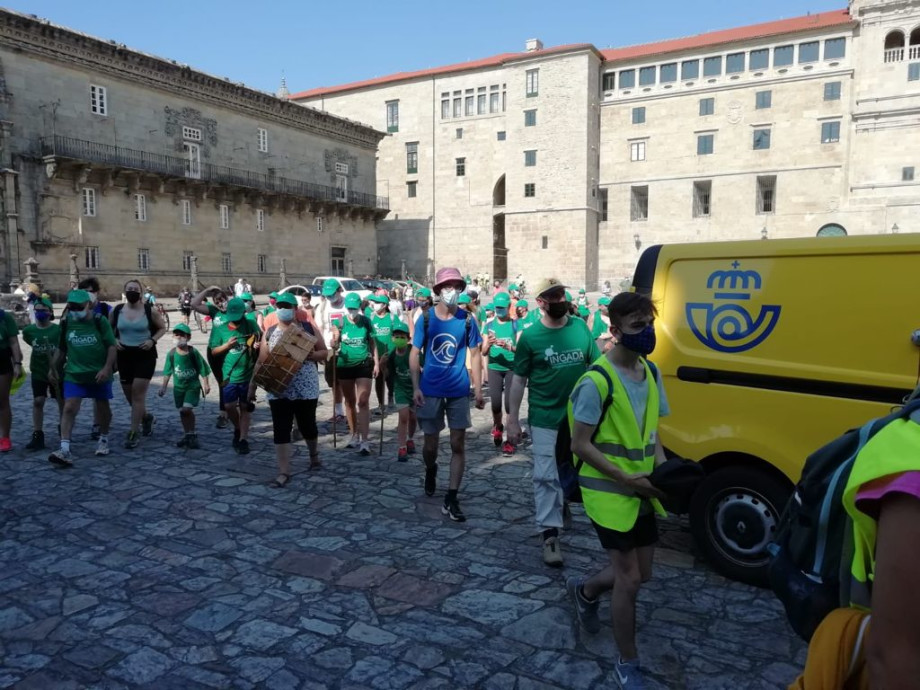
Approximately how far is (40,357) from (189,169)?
33130 millimetres

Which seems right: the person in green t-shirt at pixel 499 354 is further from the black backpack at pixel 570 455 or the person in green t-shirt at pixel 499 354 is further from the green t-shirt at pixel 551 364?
the black backpack at pixel 570 455

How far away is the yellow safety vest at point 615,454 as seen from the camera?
305cm

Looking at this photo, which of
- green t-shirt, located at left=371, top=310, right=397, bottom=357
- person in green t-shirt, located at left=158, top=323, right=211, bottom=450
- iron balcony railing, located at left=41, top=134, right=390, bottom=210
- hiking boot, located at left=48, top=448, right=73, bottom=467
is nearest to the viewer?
hiking boot, located at left=48, top=448, right=73, bottom=467

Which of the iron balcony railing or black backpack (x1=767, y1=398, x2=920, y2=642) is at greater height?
the iron balcony railing

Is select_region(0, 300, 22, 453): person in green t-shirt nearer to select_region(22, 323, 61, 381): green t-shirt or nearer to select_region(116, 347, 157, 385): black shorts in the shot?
select_region(22, 323, 61, 381): green t-shirt

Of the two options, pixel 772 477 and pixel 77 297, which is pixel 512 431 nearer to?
pixel 772 477

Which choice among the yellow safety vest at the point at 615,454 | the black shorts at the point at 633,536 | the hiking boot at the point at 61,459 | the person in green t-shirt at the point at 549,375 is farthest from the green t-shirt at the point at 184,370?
the black shorts at the point at 633,536

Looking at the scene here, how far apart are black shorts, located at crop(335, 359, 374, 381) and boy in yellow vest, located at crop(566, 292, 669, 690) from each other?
4.86m

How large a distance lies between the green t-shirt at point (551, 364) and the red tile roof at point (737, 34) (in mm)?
49563

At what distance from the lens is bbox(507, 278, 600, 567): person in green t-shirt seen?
15.2 feet

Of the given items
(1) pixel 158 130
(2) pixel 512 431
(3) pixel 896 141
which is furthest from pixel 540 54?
(2) pixel 512 431

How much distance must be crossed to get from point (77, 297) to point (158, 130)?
109ft

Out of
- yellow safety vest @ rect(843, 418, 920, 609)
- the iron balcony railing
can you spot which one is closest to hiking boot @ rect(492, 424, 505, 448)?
yellow safety vest @ rect(843, 418, 920, 609)

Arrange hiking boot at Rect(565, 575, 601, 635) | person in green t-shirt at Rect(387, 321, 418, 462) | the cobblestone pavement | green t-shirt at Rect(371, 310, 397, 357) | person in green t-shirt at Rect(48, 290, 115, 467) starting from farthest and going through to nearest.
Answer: green t-shirt at Rect(371, 310, 397, 357), person in green t-shirt at Rect(387, 321, 418, 462), person in green t-shirt at Rect(48, 290, 115, 467), hiking boot at Rect(565, 575, 601, 635), the cobblestone pavement
